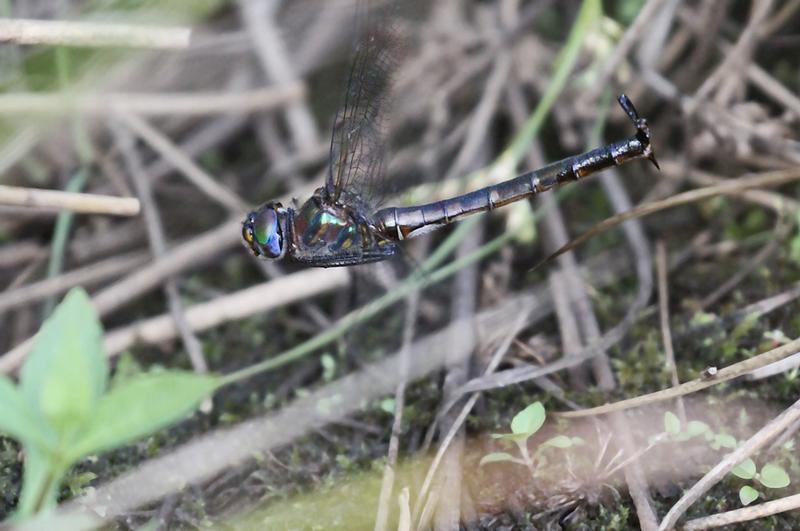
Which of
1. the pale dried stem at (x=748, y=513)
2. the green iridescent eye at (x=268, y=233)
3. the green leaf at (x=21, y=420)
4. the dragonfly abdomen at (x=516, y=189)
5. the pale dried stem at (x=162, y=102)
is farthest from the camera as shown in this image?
the pale dried stem at (x=162, y=102)

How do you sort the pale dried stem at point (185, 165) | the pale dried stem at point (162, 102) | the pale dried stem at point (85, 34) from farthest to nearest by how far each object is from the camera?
the pale dried stem at point (185, 165), the pale dried stem at point (162, 102), the pale dried stem at point (85, 34)

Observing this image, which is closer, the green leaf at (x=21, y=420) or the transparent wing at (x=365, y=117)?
the green leaf at (x=21, y=420)

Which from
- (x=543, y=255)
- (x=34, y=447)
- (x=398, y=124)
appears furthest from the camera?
(x=398, y=124)

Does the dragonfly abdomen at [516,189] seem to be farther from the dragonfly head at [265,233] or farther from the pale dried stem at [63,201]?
the pale dried stem at [63,201]

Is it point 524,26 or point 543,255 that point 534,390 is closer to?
point 543,255

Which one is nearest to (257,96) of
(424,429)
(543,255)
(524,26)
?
(524,26)

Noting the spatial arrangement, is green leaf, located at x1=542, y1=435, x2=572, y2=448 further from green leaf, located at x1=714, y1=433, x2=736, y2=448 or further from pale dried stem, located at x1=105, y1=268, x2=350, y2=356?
pale dried stem, located at x1=105, y1=268, x2=350, y2=356

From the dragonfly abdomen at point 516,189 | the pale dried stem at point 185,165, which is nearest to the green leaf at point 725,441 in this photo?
the dragonfly abdomen at point 516,189
